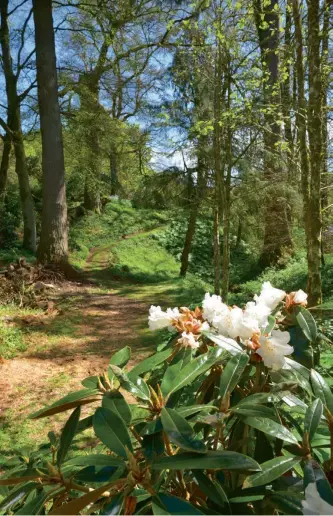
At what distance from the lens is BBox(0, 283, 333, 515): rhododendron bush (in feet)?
2.51

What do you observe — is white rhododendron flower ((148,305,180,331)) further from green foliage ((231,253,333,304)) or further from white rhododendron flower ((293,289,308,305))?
green foliage ((231,253,333,304))

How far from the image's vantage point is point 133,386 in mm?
949

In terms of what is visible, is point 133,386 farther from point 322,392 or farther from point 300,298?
point 300,298

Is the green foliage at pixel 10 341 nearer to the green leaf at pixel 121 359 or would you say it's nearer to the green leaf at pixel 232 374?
the green leaf at pixel 121 359

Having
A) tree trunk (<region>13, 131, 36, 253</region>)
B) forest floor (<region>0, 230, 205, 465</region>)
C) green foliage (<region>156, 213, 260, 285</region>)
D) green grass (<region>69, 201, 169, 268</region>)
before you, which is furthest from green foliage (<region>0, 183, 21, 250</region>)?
green foliage (<region>156, 213, 260, 285</region>)

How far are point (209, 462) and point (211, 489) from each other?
3.8 inches

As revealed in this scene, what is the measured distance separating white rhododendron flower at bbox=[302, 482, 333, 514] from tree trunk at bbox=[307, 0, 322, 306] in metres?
3.46

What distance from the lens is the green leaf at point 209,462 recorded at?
0.73 m

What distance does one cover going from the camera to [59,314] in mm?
6906

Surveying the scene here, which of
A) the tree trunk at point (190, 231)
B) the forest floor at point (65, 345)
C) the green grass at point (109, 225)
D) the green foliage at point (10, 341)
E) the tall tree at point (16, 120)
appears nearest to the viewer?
the forest floor at point (65, 345)

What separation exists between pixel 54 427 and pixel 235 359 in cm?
314

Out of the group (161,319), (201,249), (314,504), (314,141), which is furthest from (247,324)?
(201,249)

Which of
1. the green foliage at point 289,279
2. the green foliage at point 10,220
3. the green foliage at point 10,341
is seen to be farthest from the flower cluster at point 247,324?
the green foliage at point 10,220

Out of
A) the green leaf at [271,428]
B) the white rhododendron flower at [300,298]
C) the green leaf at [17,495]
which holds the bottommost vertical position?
the green leaf at [17,495]
